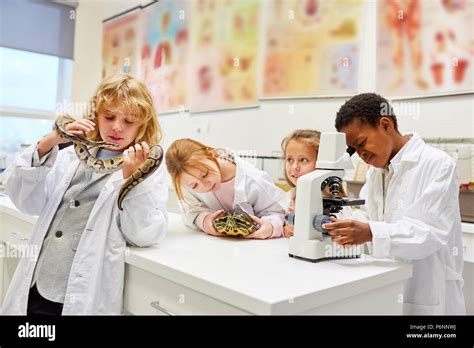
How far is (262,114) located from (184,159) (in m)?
1.69

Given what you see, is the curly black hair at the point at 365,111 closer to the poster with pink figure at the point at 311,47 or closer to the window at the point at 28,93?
the poster with pink figure at the point at 311,47

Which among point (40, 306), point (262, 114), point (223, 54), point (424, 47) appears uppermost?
point (223, 54)

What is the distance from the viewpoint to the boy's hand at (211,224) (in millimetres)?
1395

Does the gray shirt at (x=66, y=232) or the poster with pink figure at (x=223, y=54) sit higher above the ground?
the poster with pink figure at (x=223, y=54)

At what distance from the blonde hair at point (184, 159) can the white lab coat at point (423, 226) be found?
63 centimetres

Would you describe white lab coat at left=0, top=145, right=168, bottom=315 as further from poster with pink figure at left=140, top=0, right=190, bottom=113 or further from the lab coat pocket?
poster with pink figure at left=140, top=0, right=190, bottom=113

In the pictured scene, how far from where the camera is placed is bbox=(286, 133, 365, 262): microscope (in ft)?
3.53

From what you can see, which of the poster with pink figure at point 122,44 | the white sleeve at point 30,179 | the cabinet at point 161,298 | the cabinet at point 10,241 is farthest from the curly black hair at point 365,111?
the poster with pink figure at point 122,44

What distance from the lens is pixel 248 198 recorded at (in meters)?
1.57

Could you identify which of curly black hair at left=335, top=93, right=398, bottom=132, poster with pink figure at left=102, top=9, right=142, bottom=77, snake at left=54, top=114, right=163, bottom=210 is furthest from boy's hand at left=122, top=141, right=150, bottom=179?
poster with pink figure at left=102, top=9, right=142, bottom=77

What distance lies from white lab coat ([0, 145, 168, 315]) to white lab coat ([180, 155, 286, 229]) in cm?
31

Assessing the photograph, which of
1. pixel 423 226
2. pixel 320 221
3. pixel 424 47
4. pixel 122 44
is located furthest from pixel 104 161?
pixel 122 44

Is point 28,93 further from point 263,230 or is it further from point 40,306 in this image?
point 263,230
